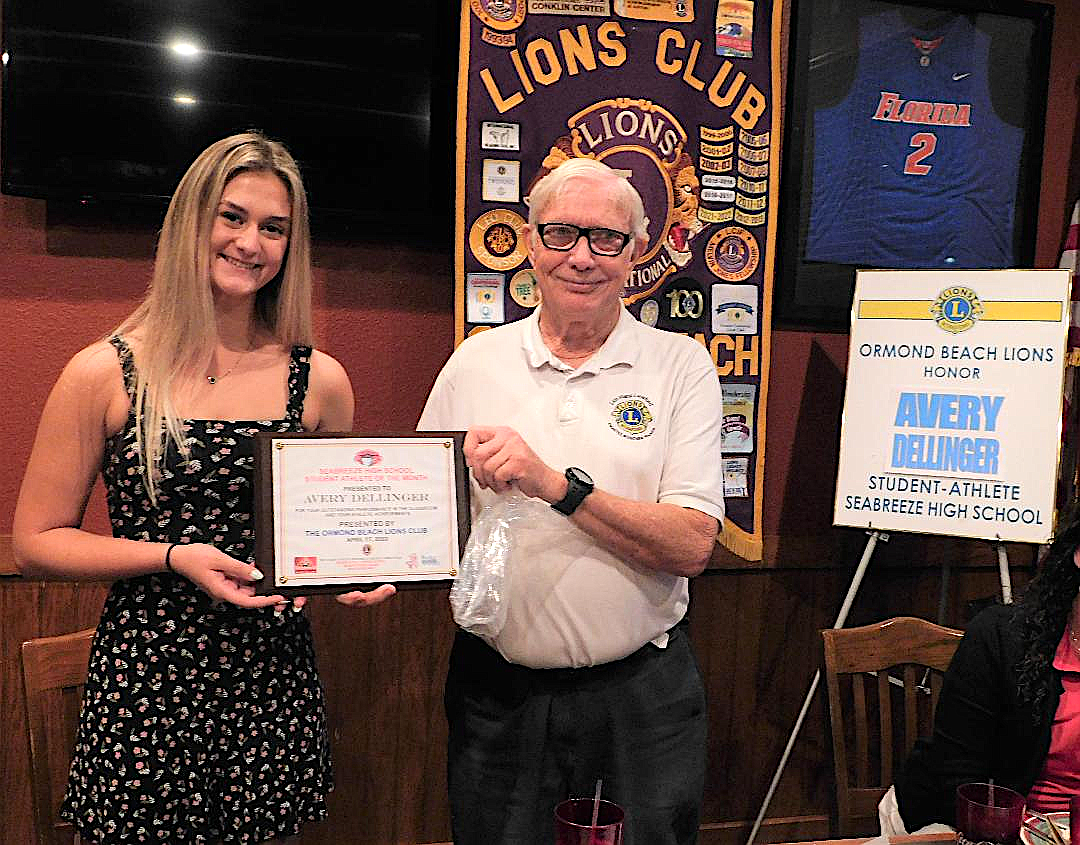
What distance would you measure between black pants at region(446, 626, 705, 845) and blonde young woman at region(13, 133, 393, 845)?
0.32m

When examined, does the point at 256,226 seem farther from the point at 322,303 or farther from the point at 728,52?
the point at 728,52

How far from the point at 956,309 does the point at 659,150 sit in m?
0.93

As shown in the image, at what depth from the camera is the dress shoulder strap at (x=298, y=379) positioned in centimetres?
181

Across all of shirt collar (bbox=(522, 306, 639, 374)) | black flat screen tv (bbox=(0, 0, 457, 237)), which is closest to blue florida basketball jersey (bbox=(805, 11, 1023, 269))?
black flat screen tv (bbox=(0, 0, 457, 237))

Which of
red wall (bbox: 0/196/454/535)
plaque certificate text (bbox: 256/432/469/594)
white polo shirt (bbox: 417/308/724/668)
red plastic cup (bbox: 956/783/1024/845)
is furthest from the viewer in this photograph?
red wall (bbox: 0/196/454/535)

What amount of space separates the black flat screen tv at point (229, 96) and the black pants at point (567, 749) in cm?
149

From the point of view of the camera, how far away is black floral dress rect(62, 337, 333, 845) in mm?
1669

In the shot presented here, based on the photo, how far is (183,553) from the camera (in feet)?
5.35

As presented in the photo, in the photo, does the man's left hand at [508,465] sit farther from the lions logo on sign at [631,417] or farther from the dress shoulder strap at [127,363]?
the dress shoulder strap at [127,363]

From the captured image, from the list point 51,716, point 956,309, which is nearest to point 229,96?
point 51,716

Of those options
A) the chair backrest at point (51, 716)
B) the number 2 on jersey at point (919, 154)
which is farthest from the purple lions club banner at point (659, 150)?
the chair backrest at point (51, 716)

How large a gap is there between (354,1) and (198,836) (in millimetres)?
2133

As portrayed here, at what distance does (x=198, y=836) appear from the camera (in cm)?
168

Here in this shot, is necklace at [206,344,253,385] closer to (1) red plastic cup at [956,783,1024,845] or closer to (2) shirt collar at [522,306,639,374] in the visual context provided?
(2) shirt collar at [522,306,639,374]
